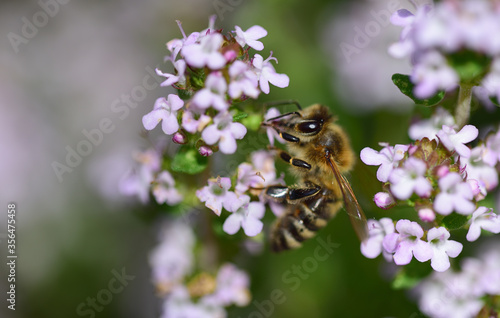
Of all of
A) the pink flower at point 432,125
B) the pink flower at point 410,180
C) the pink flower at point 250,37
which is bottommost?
the pink flower at point 432,125

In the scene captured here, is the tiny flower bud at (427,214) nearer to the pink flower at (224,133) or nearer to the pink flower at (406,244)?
the pink flower at (406,244)

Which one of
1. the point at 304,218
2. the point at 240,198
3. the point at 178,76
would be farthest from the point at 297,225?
the point at 178,76

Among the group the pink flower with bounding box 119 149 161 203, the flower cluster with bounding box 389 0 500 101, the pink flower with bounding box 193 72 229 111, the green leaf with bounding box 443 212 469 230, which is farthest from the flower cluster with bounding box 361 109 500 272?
the pink flower with bounding box 119 149 161 203

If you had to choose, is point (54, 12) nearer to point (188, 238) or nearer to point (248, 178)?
point (188, 238)

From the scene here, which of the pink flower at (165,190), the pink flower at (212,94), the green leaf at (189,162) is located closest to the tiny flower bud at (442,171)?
Answer: the pink flower at (212,94)

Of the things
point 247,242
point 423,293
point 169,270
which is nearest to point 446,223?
point 423,293
